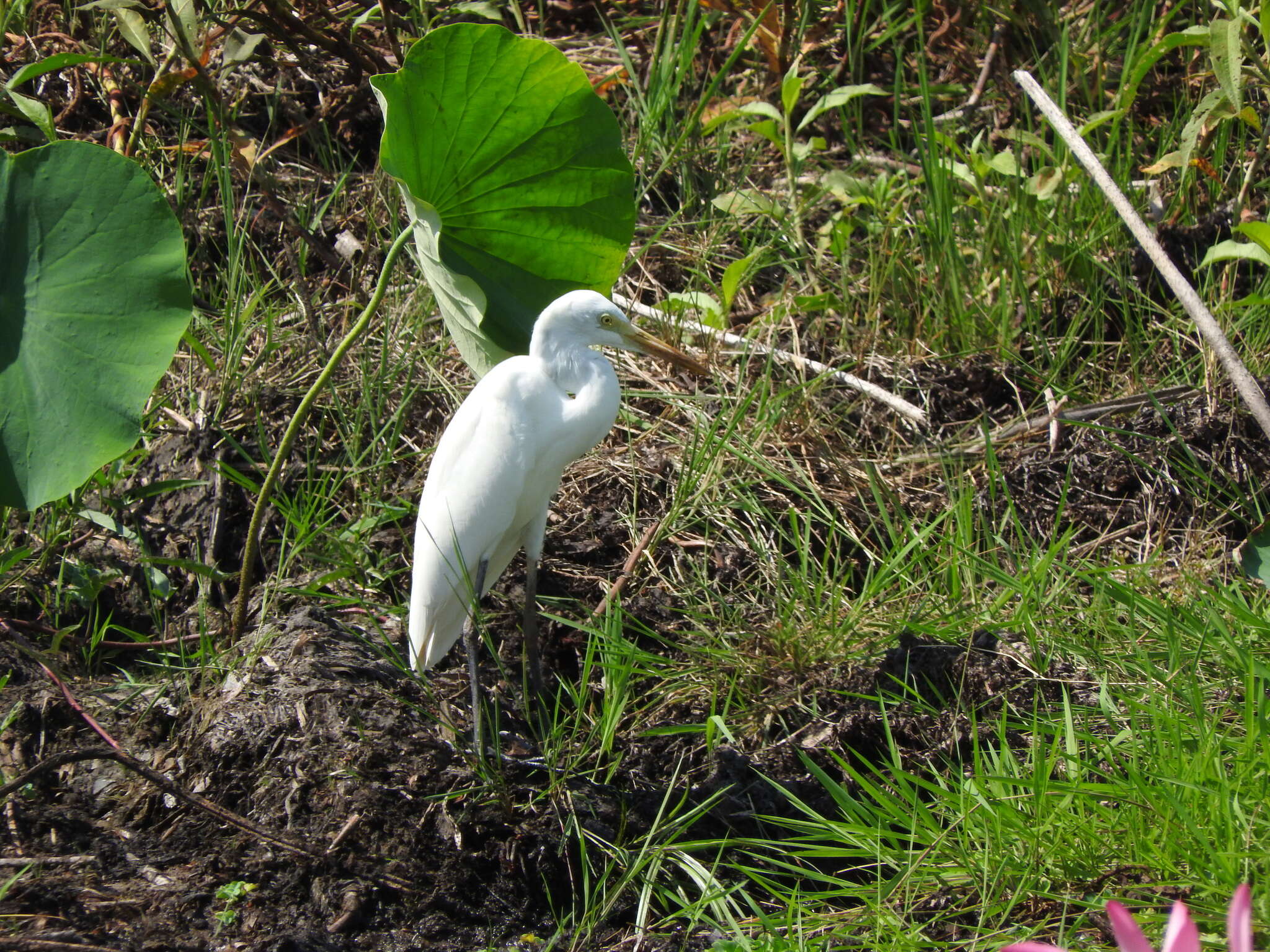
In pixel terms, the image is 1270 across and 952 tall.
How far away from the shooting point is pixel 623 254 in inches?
85.6

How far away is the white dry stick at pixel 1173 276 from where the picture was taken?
204 cm

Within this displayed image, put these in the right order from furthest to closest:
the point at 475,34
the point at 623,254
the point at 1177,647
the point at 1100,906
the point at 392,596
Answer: the point at 392,596
the point at 623,254
the point at 475,34
the point at 1177,647
the point at 1100,906

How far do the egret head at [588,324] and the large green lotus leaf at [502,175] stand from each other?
0.43ft

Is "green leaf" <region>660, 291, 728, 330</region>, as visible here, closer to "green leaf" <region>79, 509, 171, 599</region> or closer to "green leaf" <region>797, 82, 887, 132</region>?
"green leaf" <region>797, 82, 887, 132</region>

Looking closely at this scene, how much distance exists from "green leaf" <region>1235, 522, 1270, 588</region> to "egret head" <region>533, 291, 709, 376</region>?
48.6 inches

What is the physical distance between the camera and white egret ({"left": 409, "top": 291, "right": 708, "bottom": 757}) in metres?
1.97

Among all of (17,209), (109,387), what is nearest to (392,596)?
(109,387)

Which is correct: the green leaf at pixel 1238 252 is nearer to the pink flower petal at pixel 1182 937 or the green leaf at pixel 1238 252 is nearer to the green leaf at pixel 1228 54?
the green leaf at pixel 1228 54

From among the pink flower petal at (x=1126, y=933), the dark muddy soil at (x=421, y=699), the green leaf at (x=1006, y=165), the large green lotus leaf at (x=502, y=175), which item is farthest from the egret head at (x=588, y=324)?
the pink flower petal at (x=1126, y=933)

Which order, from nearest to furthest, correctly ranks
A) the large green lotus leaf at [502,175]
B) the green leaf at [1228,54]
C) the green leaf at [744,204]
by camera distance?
the large green lotus leaf at [502,175] < the green leaf at [1228,54] < the green leaf at [744,204]

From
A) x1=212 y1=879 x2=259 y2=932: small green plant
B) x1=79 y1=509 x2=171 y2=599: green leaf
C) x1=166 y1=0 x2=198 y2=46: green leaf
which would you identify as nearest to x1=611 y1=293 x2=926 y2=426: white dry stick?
x1=166 y1=0 x2=198 y2=46: green leaf

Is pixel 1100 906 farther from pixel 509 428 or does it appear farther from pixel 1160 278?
pixel 1160 278

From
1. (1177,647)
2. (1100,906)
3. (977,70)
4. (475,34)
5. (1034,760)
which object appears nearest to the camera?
(1100,906)

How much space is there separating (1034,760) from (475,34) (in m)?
1.51
